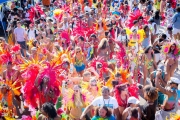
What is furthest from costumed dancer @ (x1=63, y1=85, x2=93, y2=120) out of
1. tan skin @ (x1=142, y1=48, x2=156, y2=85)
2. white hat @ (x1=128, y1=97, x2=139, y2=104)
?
tan skin @ (x1=142, y1=48, x2=156, y2=85)

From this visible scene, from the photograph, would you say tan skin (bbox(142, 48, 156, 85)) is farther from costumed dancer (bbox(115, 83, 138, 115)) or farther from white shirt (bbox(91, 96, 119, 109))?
white shirt (bbox(91, 96, 119, 109))

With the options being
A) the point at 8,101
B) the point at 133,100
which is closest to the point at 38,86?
the point at 8,101

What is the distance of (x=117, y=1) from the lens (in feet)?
37.4

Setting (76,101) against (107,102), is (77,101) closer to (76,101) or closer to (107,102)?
(76,101)

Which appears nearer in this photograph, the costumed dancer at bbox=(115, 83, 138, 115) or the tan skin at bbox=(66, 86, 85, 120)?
the costumed dancer at bbox=(115, 83, 138, 115)

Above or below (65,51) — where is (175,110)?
below

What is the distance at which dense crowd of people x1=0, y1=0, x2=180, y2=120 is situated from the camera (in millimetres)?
4180

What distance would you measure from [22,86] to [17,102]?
0.30m

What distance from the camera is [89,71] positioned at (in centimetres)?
551

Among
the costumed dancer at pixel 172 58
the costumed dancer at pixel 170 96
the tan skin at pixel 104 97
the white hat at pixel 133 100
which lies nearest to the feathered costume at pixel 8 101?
the tan skin at pixel 104 97

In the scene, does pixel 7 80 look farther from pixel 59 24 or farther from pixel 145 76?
pixel 59 24

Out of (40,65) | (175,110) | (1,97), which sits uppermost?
(40,65)

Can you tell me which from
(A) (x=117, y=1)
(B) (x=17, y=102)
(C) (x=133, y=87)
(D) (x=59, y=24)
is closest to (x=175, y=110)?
(C) (x=133, y=87)

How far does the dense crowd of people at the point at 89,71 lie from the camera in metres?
4.18
